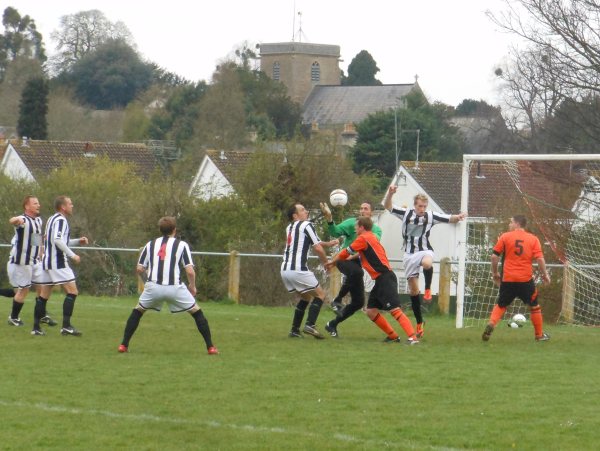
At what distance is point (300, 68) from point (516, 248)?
489 ft

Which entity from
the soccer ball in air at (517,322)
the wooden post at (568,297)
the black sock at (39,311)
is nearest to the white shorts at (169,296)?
the black sock at (39,311)

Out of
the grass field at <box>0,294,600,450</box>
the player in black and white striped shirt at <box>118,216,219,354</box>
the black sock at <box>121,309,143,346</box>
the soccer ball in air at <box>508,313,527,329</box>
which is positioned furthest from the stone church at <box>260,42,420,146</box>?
the player in black and white striped shirt at <box>118,216,219,354</box>

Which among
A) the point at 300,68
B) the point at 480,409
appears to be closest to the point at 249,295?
the point at 480,409

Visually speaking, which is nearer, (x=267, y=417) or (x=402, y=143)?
(x=267, y=417)

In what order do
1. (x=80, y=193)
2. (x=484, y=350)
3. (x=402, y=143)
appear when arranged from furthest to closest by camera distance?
1. (x=402, y=143)
2. (x=80, y=193)
3. (x=484, y=350)

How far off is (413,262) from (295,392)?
5689 millimetres

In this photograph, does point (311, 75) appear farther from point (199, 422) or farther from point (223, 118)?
point (199, 422)

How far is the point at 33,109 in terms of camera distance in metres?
74.4

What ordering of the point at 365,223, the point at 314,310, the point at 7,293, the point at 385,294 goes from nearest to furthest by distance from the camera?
the point at 385,294 → the point at 365,223 → the point at 314,310 → the point at 7,293

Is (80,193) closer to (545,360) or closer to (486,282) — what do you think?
(486,282)

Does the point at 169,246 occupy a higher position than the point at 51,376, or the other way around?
the point at 169,246

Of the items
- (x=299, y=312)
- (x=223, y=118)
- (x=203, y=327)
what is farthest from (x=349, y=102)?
(x=203, y=327)

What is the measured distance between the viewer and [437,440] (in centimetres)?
836

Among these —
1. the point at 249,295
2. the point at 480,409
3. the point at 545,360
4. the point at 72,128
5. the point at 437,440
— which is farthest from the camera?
the point at 72,128
